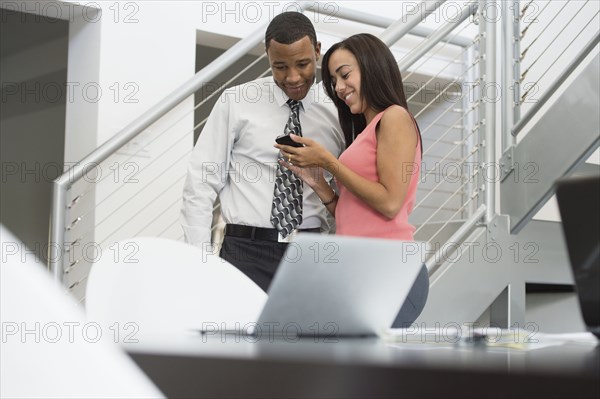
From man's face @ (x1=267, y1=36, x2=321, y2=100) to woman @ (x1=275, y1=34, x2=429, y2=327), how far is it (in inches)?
3.1

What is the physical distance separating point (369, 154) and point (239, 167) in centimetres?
40

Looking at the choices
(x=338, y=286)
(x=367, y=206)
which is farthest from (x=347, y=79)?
(x=338, y=286)

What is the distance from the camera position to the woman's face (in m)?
1.96

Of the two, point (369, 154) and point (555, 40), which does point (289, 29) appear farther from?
point (555, 40)

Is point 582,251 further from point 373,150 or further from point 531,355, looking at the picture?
point 373,150

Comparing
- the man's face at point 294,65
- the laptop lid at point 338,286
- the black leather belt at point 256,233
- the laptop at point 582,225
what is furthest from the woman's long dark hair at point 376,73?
the laptop at point 582,225

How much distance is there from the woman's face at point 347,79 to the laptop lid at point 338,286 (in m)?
0.98

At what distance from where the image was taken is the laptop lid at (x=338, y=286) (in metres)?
0.88

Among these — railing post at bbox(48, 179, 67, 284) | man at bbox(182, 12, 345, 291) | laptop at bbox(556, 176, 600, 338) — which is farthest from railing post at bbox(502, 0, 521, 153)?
laptop at bbox(556, 176, 600, 338)

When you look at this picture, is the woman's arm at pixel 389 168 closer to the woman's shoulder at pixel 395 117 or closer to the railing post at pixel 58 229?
the woman's shoulder at pixel 395 117

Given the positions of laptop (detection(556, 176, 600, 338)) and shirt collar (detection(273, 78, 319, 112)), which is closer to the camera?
laptop (detection(556, 176, 600, 338))

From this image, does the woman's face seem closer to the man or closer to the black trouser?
the man

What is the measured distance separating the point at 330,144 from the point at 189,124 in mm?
1758

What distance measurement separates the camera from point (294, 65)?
2125 millimetres
